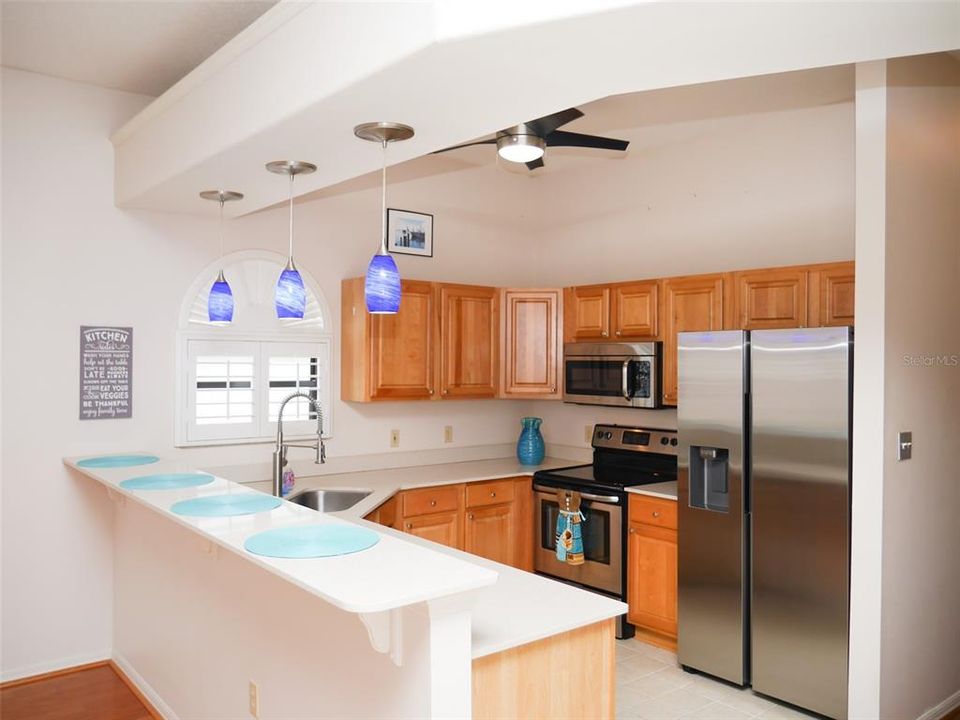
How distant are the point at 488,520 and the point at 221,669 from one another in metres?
2.04

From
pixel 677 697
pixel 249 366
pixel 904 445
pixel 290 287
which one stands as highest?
pixel 290 287

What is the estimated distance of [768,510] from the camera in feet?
10.9

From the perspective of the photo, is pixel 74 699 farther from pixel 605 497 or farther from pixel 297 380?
pixel 605 497

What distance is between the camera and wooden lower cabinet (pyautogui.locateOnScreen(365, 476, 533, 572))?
13.6ft

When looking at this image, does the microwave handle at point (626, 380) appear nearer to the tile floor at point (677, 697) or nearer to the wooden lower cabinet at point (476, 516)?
the wooden lower cabinet at point (476, 516)

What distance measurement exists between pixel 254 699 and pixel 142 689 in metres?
1.22

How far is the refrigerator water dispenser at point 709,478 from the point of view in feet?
11.5

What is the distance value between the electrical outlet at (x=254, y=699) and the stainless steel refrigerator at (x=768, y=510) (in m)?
2.11

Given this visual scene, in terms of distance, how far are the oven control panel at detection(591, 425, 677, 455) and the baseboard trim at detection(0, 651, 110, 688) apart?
3.03 m

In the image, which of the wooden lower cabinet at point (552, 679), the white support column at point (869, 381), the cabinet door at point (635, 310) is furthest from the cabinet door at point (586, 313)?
the wooden lower cabinet at point (552, 679)

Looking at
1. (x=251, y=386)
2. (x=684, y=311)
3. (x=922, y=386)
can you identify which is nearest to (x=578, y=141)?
(x=684, y=311)

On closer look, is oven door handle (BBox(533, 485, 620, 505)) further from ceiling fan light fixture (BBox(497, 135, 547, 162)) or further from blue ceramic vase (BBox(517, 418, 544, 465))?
ceiling fan light fixture (BBox(497, 135, 547, 162))

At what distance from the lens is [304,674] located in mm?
2232

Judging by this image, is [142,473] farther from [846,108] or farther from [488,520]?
[846,108]
